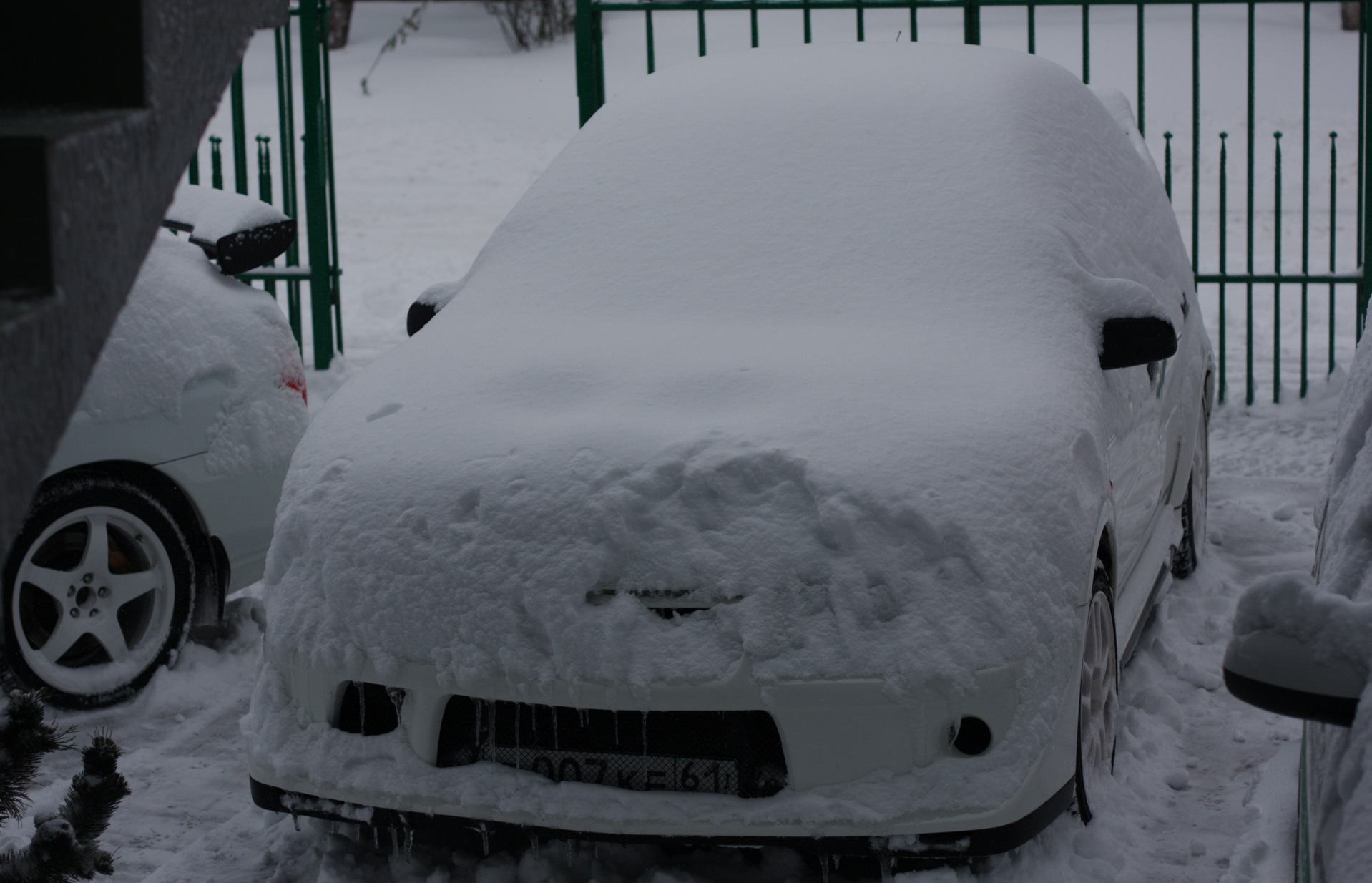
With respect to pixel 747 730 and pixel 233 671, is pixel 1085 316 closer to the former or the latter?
pixel 747 730

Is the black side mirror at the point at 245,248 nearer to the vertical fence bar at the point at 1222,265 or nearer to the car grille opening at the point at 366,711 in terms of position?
the car grille opening at the point at 366,711

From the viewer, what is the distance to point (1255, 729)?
4164 millimetres

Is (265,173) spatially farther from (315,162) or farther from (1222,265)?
(1222,265)

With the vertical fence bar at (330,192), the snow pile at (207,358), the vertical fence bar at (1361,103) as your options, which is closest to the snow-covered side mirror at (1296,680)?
the snow pile at (207,358)

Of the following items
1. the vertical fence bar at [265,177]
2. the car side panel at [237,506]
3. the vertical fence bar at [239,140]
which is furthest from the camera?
the vertical fence bar at [265,177]

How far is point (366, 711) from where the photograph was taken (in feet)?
10.2

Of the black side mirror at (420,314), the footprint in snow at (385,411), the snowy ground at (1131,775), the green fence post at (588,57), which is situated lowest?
the snowy ground at (1131,775)

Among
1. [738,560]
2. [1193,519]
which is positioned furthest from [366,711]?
[1193,519]

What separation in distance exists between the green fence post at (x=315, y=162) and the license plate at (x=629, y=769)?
570 cm

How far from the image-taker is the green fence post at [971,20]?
7539 mm

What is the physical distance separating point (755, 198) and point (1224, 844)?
1887 millimetres

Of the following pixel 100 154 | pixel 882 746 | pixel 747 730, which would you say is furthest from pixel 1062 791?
pixel 100 154

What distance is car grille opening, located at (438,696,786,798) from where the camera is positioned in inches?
113

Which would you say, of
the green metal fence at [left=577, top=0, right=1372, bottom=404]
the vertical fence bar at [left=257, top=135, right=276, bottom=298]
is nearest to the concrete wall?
the green metal fence at [left=577, top=0, right=1372, bottom=404]
